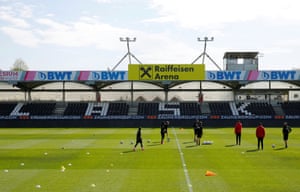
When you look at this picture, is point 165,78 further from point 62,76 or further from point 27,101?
point 27,101

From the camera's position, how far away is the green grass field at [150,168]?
1608 centimetres

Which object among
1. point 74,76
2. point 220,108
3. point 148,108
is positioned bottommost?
point 148,108

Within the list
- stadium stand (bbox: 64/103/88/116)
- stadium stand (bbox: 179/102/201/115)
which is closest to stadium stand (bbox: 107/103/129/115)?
stadium stand (bbox: 64/103/88/116)

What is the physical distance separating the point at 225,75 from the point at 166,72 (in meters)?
7.37

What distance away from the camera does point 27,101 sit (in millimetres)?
67500

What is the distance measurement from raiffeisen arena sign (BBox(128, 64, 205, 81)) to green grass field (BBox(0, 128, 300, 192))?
96.2ft

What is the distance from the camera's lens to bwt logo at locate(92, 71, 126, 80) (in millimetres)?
59750

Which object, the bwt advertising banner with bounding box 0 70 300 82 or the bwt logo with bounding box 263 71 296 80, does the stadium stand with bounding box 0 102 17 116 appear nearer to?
the bwt advertising banner with bounding box 0 70 300 82

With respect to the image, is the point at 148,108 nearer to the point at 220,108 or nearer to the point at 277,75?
the point at 220,108

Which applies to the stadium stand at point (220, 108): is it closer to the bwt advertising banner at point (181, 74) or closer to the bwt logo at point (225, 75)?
the bwt advertising banner at point (181, 74)

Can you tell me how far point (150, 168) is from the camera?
20.5 m

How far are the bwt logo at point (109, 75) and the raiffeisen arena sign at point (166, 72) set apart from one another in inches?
39.2

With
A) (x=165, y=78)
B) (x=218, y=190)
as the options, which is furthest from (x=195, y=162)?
(x=165, y=78)

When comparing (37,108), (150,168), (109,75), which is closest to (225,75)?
(109,75)
